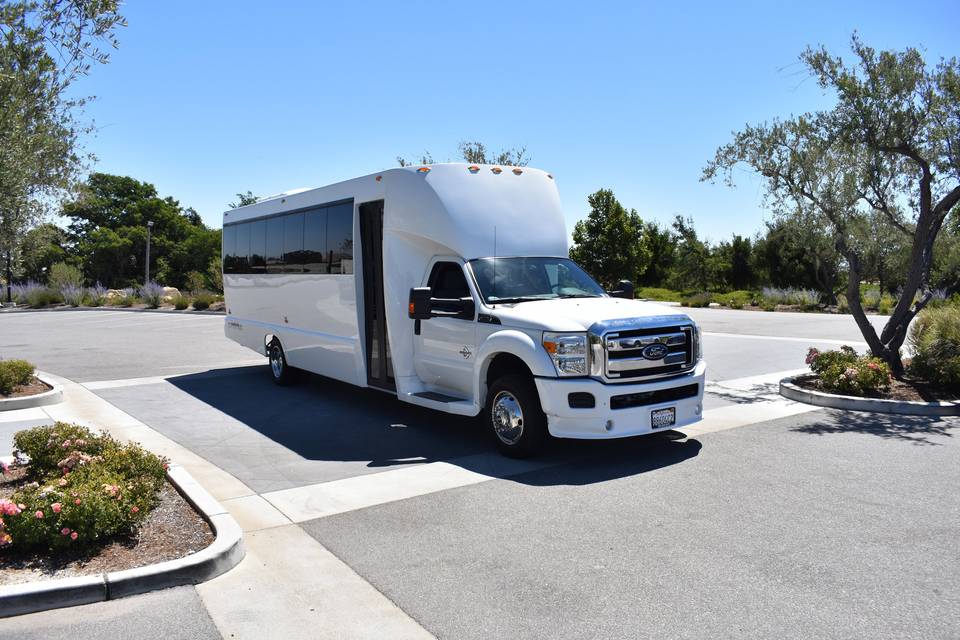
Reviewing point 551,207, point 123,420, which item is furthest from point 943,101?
point 123,420

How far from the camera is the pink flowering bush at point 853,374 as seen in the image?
34.6 feet

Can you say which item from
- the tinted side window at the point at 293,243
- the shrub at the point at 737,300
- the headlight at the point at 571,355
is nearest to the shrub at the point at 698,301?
the shrub at the point at 737,300

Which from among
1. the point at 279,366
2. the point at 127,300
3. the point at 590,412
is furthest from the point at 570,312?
the point at 127,300

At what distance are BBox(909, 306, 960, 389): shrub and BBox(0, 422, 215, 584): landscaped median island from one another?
32.9ft

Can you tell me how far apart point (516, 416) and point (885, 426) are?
4.93 meters

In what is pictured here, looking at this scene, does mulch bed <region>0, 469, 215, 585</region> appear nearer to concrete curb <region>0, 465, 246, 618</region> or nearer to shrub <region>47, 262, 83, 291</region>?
concrete curb <region>0, 465, 246, 618</region>

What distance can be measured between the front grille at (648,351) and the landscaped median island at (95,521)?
391cm

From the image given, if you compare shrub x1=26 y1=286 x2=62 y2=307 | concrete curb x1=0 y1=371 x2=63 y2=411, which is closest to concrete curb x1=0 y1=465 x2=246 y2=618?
concrete curb x1=0 y1=371 x2=63 y2=411

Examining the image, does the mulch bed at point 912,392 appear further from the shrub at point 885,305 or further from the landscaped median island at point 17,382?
the shrub at point 885,305

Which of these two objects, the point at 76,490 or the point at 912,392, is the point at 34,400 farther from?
the point at 912,392

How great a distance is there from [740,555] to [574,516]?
1305 millimetres

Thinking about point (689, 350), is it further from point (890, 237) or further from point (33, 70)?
point (890, 237)

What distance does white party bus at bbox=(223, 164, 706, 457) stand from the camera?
7.18 meters

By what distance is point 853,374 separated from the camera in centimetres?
1062
